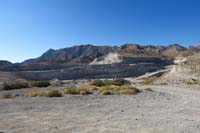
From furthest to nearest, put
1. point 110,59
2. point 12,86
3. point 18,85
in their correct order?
1. point 110,59
2. point 18,85
3. point 12,86

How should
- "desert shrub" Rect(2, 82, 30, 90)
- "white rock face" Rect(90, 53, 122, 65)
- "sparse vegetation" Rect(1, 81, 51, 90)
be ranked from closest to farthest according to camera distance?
"desert shrub" Rect(2, 82, 30, 90) → "sparse vegetation" Rect(1, 81, 51, 90) → "white rock face" Rect(90, 53, 122, 65)

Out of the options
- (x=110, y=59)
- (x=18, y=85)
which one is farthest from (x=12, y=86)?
(x=110, y=59)

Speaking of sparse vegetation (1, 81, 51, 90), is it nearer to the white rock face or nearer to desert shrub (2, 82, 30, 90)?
desert shrub (2, 82, 30, 90)

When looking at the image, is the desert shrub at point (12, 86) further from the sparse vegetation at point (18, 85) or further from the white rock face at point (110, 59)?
the white rock face at point (110, 59)

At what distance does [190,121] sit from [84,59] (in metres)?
163

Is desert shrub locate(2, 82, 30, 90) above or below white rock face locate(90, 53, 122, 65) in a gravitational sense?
below

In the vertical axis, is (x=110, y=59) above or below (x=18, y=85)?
above

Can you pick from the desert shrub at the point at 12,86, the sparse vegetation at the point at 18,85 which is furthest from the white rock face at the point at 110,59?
the desert shrub at the point at 12,86

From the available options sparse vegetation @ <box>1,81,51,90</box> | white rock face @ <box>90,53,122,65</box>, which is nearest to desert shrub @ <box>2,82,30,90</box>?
sparse vegetation @ <box>1,81,51,90</box>

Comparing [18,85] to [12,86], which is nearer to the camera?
[12,86]

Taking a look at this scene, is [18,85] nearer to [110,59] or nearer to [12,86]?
[12,86]

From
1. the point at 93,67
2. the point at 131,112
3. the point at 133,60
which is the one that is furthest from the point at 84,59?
the point at 131,112

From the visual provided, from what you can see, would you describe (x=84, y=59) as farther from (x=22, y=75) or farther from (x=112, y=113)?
(x=112, y=113)

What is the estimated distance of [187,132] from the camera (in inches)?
464
